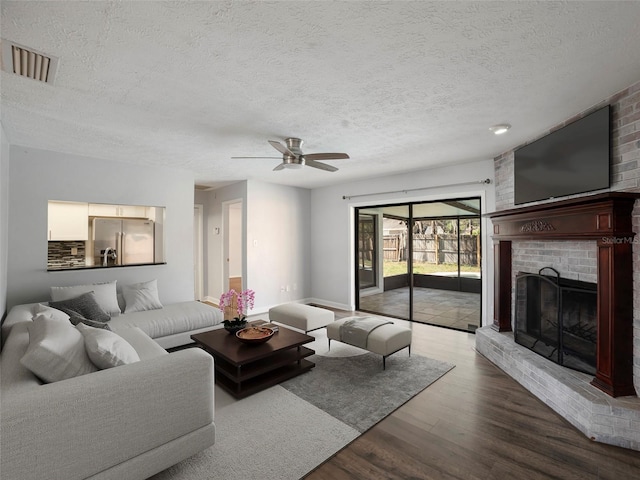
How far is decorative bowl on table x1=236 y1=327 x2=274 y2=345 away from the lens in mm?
2945

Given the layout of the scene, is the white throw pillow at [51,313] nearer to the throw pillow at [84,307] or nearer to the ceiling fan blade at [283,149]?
the throw pillow at [84,307]

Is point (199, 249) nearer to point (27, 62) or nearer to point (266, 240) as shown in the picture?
point (266, 240)

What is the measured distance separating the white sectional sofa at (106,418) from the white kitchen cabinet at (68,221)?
8.67ft

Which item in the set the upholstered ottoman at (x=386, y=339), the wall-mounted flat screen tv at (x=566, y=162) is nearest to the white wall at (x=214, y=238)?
the upholstered ottoman at (x=386, y=339)

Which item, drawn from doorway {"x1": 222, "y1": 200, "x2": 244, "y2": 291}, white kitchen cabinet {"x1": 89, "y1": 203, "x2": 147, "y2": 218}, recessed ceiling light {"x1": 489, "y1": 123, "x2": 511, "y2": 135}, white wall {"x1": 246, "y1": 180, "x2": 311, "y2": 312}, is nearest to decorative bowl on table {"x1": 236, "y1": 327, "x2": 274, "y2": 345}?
white wall {"x1": 246, "y1": 180, "x2": 311, "y2": 312}

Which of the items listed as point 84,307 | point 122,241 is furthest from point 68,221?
point 84,307

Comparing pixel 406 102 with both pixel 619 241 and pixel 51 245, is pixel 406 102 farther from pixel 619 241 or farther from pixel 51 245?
pixel 51 245

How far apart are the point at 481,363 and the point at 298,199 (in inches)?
173

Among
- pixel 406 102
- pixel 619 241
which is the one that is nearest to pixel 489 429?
pixel 619 241

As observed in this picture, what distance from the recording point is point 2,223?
3.20 metres

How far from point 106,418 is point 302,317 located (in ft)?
8.58

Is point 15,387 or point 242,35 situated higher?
point 242,35

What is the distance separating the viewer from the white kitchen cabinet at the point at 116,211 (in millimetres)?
4688

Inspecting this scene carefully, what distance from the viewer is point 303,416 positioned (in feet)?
7.85
